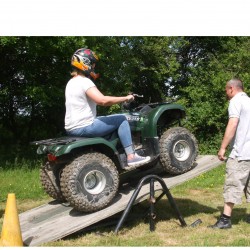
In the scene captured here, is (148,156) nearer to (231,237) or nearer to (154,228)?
(154,228)

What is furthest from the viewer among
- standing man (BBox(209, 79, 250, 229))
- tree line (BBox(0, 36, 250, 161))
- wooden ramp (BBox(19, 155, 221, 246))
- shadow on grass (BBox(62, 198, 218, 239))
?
tree line (BBox(0, 36, 250, 161))

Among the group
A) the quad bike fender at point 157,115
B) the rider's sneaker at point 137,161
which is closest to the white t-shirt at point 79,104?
the rider's sneaker at point 137,161

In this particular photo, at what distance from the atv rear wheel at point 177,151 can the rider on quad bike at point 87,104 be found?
76 centimetres

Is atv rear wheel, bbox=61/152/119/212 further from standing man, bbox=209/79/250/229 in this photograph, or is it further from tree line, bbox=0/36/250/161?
tree line, bbox=0/36/250/161

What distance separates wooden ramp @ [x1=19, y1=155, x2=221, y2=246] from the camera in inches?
211

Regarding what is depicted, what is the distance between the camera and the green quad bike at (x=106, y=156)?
5.59 meters

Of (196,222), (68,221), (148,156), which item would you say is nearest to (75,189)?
(68,221)

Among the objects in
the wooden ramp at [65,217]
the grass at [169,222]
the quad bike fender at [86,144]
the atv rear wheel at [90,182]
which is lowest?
the grass at [169,222]

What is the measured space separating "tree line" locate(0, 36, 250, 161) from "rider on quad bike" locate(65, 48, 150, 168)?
616 centimetres

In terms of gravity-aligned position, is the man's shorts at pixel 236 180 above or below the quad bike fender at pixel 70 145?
below

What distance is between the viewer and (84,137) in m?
5.87

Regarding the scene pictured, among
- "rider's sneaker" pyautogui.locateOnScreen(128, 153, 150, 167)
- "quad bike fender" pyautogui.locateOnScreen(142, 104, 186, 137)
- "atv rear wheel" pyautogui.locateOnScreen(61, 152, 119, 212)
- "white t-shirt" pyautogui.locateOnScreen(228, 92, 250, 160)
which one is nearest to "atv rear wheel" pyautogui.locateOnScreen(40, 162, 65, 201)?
"atv rear wheel" pyautogui.locateOnScreen(61, 152, 119, 212)

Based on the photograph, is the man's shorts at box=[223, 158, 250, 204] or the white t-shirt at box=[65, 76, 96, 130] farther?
the man's shorts at box=[223, 158, 250, 204]

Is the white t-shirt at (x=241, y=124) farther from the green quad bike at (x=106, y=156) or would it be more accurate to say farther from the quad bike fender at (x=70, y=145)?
Result: the quad bike fender at (x=70, y=145)
